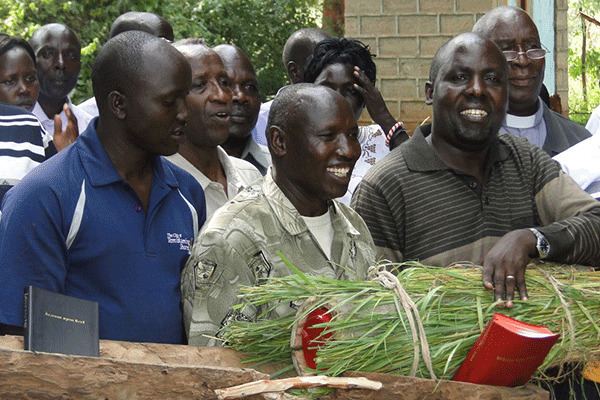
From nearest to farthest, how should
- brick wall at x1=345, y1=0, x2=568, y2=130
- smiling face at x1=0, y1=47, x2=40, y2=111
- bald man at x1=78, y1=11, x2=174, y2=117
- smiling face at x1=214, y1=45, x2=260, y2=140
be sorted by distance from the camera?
smiling face at x1=214, y1=45, x2=260, y2=140
smiling face at x1=0, y1=47, x2=40, y2=111
bald man at x1=78, y1=11, x2=174, y2=117
brick wall at x1=345, y1=0, x2=568, y2=130

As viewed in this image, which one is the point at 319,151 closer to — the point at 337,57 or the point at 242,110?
the point at 242,110

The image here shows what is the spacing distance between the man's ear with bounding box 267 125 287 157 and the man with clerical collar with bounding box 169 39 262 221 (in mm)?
698

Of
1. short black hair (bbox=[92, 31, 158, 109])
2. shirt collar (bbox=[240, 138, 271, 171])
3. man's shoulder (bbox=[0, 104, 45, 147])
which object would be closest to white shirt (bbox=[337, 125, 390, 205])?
shirt collar (bbox=[240, 138, 271, 171])

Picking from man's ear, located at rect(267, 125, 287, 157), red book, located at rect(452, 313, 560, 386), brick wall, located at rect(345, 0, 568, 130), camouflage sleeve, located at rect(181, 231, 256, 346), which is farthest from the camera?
brick wall, located at rect(345, 0, 568, 130)

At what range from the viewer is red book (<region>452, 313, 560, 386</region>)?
3.04 m

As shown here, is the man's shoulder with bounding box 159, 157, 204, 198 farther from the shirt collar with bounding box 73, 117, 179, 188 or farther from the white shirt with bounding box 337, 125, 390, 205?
the white shirt with bounding box 337, 125, 390, 205

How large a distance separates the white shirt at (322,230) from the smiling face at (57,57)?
2971 mm

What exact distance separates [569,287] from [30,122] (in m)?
2.39

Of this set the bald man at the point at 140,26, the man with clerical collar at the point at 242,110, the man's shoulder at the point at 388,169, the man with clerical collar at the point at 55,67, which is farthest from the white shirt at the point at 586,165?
the man with clerical collar at the point at 55,67

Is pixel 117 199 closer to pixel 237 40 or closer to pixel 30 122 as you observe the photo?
pixel 30 122

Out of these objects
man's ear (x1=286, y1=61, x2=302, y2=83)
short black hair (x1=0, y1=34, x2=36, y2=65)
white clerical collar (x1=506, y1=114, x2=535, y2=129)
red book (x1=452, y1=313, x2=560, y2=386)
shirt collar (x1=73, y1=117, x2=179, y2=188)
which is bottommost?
red book (x1=452, y1=313, x2=560, y2=386)

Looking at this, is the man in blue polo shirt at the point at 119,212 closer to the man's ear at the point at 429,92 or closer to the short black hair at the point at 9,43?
the man's ear at the point at 429,92

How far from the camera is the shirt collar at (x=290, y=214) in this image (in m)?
3.66

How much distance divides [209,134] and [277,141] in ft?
2.57
